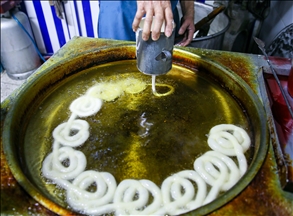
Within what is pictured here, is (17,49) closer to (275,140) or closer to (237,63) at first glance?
(237,63)

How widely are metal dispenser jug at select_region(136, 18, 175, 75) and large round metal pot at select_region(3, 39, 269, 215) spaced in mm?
473

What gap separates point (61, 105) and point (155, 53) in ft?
2.81

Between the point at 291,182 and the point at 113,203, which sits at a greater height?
the point at 291,182

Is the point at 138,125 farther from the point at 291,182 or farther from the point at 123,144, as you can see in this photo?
the point at 291,182

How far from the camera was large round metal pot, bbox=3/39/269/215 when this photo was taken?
4.64ft

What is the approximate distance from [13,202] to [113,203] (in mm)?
507

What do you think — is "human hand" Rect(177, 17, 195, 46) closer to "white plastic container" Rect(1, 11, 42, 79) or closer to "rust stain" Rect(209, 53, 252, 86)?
"rust stain" Rect(209, 53, 252, 86)

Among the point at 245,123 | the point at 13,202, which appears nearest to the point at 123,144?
the point at 13,202

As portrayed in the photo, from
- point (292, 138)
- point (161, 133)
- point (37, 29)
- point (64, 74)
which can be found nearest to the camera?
point (292, 138)

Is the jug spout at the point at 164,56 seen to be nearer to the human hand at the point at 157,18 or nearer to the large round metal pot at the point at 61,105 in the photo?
the human hand at the point at 157,18

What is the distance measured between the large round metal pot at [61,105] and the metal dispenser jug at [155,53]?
1.55 ft

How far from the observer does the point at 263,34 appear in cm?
414

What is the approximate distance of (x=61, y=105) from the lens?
6.86ft

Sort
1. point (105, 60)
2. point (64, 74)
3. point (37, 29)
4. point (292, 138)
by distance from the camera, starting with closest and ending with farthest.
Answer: point (292, 138) < point (64, 74) < point (105, 60) < point (37, 29)
